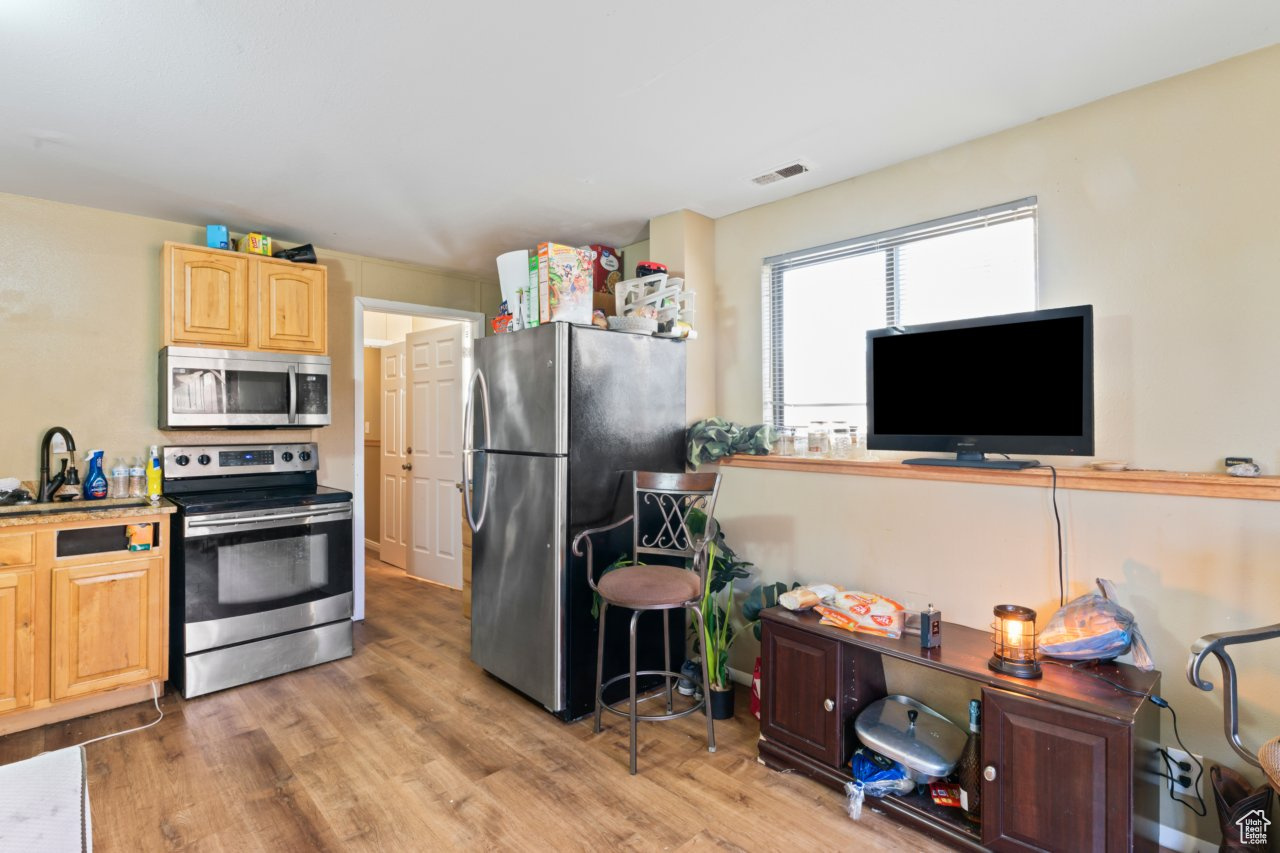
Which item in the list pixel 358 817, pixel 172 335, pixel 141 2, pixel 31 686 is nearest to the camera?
pixel 141 2

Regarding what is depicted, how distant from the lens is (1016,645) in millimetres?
1868

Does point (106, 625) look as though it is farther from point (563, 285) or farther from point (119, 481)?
point (563, 285)

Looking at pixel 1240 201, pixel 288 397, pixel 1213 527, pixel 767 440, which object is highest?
pixel 1240 201

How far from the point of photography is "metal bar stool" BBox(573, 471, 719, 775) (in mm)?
2307

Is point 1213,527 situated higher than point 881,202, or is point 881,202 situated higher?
point 881,202

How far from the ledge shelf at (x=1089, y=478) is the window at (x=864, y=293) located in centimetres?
27

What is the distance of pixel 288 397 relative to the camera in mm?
3510

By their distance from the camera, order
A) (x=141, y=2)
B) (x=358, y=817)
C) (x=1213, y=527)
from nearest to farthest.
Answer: (x=141, y=2), (x=1213, y=527), (x=358, y=817)

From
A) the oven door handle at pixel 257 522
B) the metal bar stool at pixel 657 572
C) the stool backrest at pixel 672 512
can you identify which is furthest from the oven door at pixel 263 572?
the stool backrest at pixel 672 512

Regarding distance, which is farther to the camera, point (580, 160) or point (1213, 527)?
point (580, 160)

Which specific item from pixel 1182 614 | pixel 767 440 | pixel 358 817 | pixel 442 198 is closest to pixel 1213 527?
pixel 1182 614

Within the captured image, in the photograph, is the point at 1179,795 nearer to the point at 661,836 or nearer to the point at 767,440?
the point at 661,836

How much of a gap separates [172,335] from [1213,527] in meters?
4.43

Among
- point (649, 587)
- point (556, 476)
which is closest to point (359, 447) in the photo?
point (556, 476)
